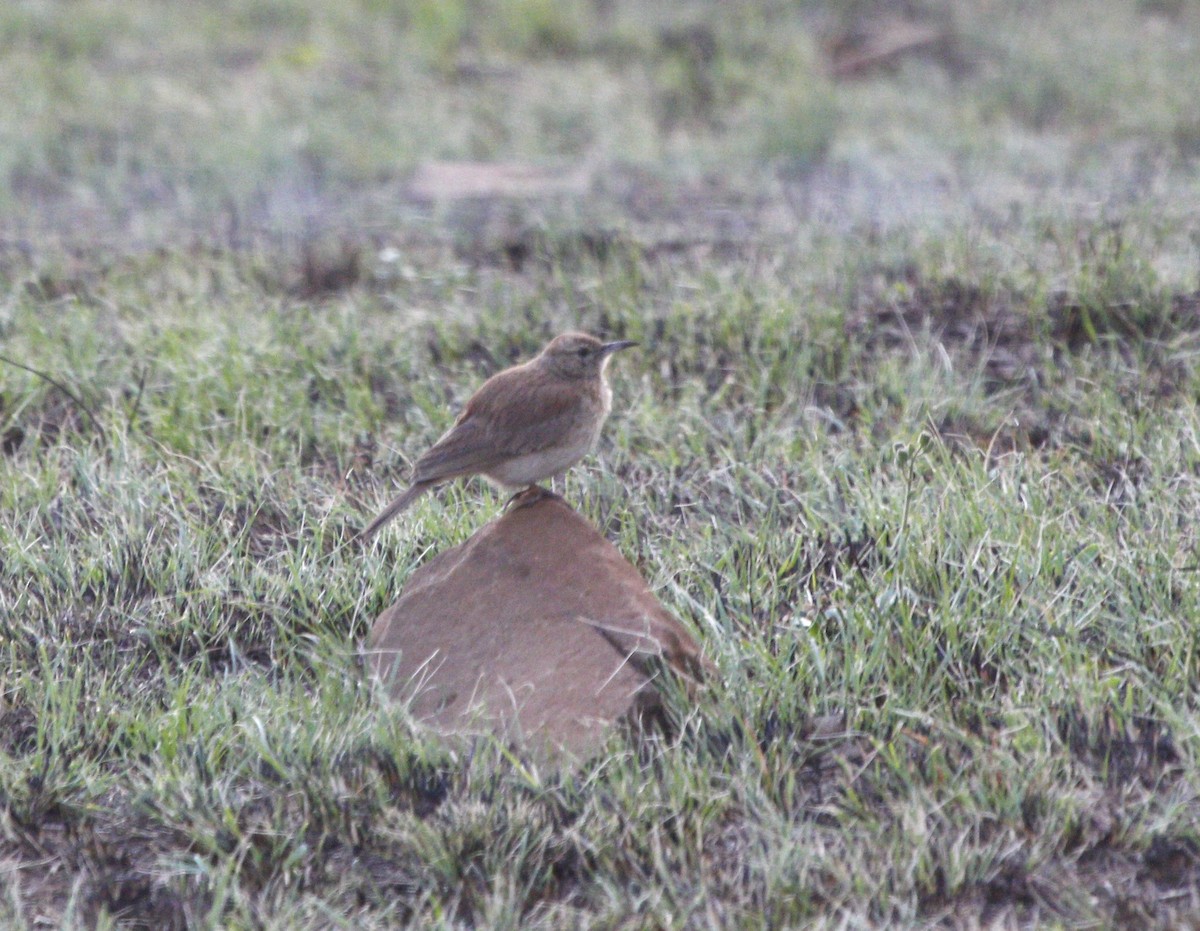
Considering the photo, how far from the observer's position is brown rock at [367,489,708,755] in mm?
3848

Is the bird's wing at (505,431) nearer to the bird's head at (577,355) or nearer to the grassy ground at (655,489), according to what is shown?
the bird's head at (577,355)

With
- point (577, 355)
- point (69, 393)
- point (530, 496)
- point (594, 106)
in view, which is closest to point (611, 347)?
point (577, 355)

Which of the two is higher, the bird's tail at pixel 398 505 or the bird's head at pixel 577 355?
the bird's head at pixel 577 355

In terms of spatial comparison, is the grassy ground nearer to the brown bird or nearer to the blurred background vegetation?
the blurred background vegetation

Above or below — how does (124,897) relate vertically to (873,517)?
below

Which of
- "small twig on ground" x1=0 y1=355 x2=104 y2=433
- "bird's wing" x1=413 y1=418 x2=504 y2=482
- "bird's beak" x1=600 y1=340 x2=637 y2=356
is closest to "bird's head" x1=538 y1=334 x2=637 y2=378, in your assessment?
"bird's beak" x1=600 y1=340 x2=637 y2=356

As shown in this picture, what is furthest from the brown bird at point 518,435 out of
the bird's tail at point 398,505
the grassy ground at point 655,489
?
the grassy ground at point 655,489

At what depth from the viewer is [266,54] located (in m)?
10.3

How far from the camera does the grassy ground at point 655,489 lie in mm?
3516

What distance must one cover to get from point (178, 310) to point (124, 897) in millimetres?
3263

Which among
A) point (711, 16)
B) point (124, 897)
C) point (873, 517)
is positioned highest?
point (711, 16)

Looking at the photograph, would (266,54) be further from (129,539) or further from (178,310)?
(129,539)

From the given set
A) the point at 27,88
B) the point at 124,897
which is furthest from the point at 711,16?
the point at 124,897

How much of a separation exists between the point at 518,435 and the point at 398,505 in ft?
1.28
